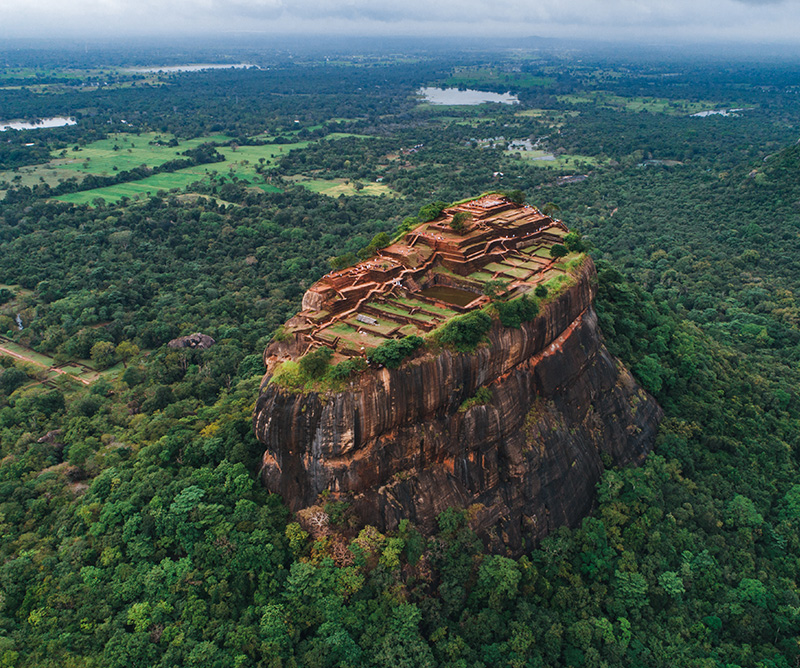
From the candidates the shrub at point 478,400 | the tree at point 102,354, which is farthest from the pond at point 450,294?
the tree at point 102,354

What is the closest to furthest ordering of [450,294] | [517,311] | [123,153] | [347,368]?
[347,368], [517,311], [450,294], [123,153]

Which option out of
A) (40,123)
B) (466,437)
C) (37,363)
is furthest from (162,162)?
(466,437)

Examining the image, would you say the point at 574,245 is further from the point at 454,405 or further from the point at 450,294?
the point at 454,405

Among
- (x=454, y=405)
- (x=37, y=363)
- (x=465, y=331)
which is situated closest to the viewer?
(x=465, y=331)

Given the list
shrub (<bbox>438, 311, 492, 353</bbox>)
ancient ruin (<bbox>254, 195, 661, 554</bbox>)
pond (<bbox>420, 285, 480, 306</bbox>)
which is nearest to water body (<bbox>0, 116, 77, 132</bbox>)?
pond (<bbox>420, 285, 480, 306</bbox>)

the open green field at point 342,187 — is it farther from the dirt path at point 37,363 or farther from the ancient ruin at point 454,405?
the ancient ruin at point 454,405
